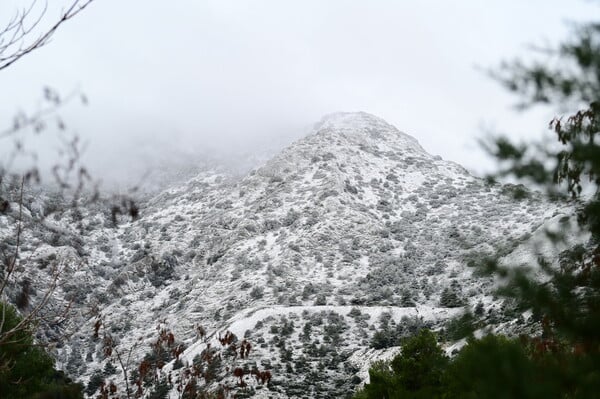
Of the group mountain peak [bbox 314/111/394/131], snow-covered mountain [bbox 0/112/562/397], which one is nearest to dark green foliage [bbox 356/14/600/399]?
snow-covered mountain [bbox 0/112/562/397]

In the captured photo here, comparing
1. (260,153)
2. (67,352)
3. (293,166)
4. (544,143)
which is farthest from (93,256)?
(544,143)

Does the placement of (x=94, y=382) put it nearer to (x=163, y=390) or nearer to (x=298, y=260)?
(x=163, y=390)

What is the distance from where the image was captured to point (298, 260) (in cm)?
2955

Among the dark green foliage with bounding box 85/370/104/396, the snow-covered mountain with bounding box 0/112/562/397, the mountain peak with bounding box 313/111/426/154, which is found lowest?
the dark green foliage with bounding box 85/370/104/396

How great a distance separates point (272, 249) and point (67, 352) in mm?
12815

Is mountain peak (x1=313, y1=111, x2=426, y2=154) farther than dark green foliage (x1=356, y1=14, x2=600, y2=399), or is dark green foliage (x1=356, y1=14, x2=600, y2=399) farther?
mountain peak (x1=313, y1=111, x2=426, y2=154)

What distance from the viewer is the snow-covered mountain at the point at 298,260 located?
68.9 ft

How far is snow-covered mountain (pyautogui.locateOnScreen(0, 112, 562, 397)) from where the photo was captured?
21.0m

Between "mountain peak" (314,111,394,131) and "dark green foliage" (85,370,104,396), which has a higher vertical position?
"mountain peak" (314,111,394,131)

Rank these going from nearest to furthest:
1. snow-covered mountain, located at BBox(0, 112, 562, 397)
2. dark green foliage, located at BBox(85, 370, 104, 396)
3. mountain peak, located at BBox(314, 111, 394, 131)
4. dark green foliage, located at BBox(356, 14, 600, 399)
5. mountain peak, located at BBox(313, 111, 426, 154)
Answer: dark green foliage, located at BBox(356, 14, 600, 399), dark green foliage, located at BBox(85, 370, 104, 396), snow-covered mountain, located at BBox(0, 112, 562, 397), mountain peak, located at BBox(313, 111, 426, 154), mountain peak, located at BBox(314, 111, 394, 131)

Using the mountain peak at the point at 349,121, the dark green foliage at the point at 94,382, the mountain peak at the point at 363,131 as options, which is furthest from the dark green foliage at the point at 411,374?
the mountain peak at the point at 349,121

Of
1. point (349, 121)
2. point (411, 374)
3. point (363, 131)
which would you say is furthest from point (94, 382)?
point (349, 121)

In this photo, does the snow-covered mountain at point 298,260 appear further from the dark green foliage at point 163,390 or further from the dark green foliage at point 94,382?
the dark green foliage at point 163,390

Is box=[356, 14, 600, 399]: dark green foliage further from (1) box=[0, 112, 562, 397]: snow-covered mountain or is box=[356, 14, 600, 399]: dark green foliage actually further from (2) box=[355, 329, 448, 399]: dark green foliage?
(1) box=[0, 112, 562, 397]: snow-covered mountain
